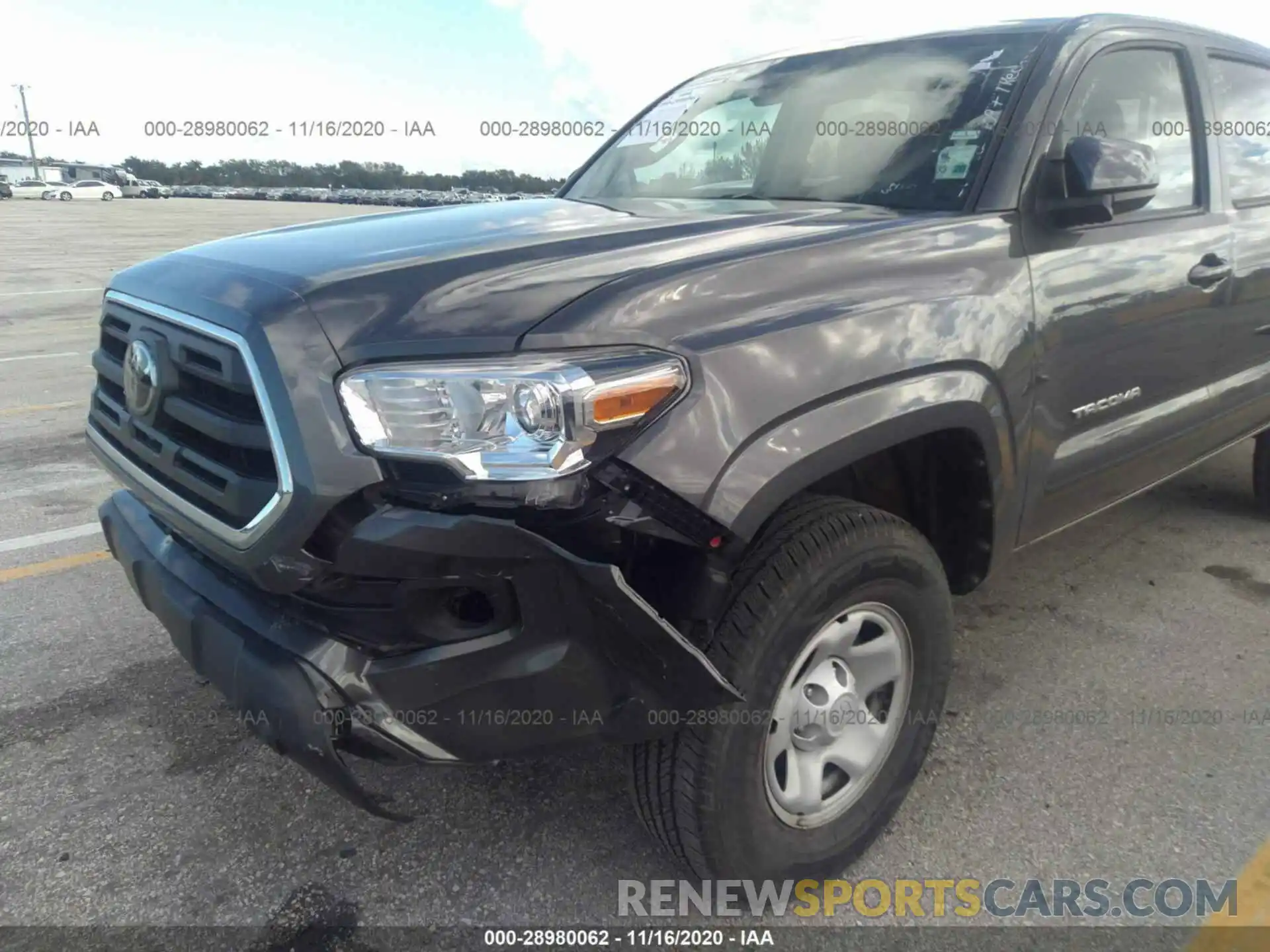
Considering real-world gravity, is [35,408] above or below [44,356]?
above

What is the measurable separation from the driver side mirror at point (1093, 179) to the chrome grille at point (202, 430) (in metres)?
2.01

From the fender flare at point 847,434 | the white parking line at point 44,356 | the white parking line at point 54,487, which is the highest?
the fender flare at point 847,434

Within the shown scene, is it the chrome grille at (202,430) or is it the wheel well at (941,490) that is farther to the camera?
the wheel well at (941,490)

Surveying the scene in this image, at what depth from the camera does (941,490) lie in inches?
98.3

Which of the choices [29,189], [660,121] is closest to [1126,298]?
[660,121]

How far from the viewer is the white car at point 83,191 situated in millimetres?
55719

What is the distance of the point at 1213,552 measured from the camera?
4.26m

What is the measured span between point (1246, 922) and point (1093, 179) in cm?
180

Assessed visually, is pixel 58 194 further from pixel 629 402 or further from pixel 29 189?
pixel 629 402

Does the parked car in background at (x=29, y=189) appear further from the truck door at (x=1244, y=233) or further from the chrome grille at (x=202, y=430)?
the truck door at (x=1244, y=233)

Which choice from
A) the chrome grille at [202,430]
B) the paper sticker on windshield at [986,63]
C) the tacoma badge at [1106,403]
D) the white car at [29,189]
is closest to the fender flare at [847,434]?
the tacoma badge at [1106,403]

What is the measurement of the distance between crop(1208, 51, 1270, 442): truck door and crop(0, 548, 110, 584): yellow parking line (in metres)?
4.44

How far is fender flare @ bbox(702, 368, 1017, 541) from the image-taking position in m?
1.80

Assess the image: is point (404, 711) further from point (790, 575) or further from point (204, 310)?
point (204, 310)
